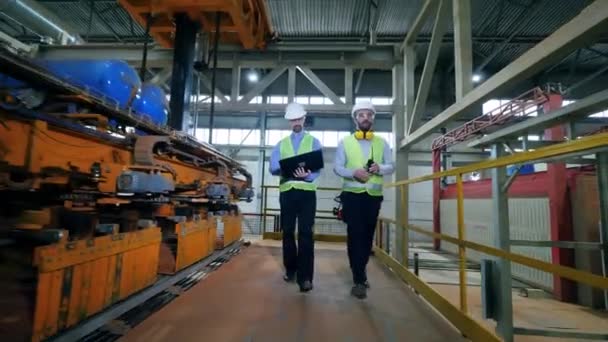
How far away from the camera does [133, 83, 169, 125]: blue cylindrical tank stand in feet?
8.87

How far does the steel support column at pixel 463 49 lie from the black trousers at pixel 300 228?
1424 millimetres

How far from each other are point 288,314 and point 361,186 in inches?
43.8

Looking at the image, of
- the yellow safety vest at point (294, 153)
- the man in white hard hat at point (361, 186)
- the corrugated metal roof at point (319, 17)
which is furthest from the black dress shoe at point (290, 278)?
the corrugated metal roof at point (319, 17)

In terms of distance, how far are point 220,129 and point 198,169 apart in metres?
8.97

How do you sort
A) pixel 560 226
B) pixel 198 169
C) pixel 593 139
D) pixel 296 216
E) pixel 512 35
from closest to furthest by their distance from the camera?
pixel 593 139 < pixel 296 216 < pixel 198 169 < pixel 560 226 < pixel 512 35

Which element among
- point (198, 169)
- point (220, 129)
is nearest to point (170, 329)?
point (198, 169)

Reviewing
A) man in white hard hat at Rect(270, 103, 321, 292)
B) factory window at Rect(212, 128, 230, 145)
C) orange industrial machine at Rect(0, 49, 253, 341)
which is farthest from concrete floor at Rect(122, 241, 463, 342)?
factory window at Rect(212, 128, 230, 145)

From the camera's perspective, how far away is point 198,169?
3391mm

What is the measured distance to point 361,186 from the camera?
2.42 m

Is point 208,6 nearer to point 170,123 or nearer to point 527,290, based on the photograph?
point 170,123

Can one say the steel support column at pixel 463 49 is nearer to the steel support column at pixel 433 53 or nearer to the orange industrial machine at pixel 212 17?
the steel support column at pixel 433 53

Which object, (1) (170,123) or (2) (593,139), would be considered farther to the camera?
(1) (170,123)

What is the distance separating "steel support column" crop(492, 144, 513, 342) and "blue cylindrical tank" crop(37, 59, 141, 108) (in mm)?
2739

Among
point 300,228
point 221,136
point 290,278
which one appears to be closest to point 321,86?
point 300,228
